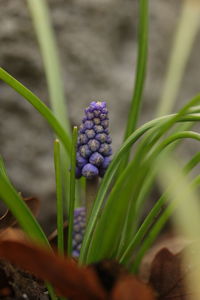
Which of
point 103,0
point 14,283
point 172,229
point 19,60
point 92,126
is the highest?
point 103,0

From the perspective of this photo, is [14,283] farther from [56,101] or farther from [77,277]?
[56,101]

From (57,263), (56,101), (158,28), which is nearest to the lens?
(57,263)

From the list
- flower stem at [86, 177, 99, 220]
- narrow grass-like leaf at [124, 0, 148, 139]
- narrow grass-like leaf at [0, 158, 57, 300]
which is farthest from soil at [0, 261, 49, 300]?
narrow grass-like leaf at [124, 0, 148, 139]

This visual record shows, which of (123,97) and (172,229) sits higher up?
(123,97)

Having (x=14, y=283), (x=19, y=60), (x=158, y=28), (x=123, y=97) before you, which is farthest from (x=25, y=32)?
(x=14, y=283)

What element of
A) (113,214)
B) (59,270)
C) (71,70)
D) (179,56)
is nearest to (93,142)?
(113,214)

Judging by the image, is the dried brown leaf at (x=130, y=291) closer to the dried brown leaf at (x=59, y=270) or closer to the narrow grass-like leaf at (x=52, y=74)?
the dried brown leaf at (x=59, y=270)

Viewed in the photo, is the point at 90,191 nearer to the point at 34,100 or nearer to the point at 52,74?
the point at 34,100
